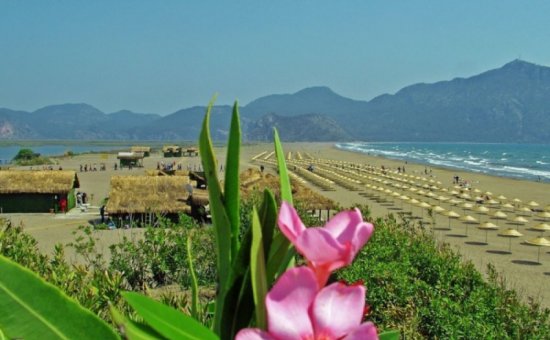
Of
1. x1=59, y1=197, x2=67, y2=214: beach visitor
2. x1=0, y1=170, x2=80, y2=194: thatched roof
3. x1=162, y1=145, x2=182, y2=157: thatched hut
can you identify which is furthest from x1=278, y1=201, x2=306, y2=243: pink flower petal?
x1=162, y1=145, x2=182, y2=157: thatched hut

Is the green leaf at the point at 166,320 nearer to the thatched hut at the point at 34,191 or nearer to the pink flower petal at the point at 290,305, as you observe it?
the pink flower petal at the point at 290,305

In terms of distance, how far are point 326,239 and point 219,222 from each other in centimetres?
30

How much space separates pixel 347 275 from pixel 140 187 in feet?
56.9

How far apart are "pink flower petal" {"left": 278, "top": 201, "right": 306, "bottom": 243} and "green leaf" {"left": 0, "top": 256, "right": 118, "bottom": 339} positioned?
0.36m

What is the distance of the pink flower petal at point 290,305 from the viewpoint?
0.79 meters

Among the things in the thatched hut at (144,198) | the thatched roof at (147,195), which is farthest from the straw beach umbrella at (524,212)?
the thatched hut at (144,198)

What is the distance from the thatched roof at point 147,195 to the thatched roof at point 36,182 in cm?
440

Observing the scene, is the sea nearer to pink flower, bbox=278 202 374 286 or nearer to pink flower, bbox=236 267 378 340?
pink flower, bbox=278 202 374 286

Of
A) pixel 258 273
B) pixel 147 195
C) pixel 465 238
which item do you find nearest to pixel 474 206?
pixel 465 238

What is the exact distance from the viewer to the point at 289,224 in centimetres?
88

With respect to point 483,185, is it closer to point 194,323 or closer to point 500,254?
point 500,254

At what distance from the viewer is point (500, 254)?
19.8 m

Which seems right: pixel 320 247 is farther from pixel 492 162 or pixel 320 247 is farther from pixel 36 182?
pixel 492 162

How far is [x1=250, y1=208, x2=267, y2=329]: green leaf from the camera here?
928 millimetres
